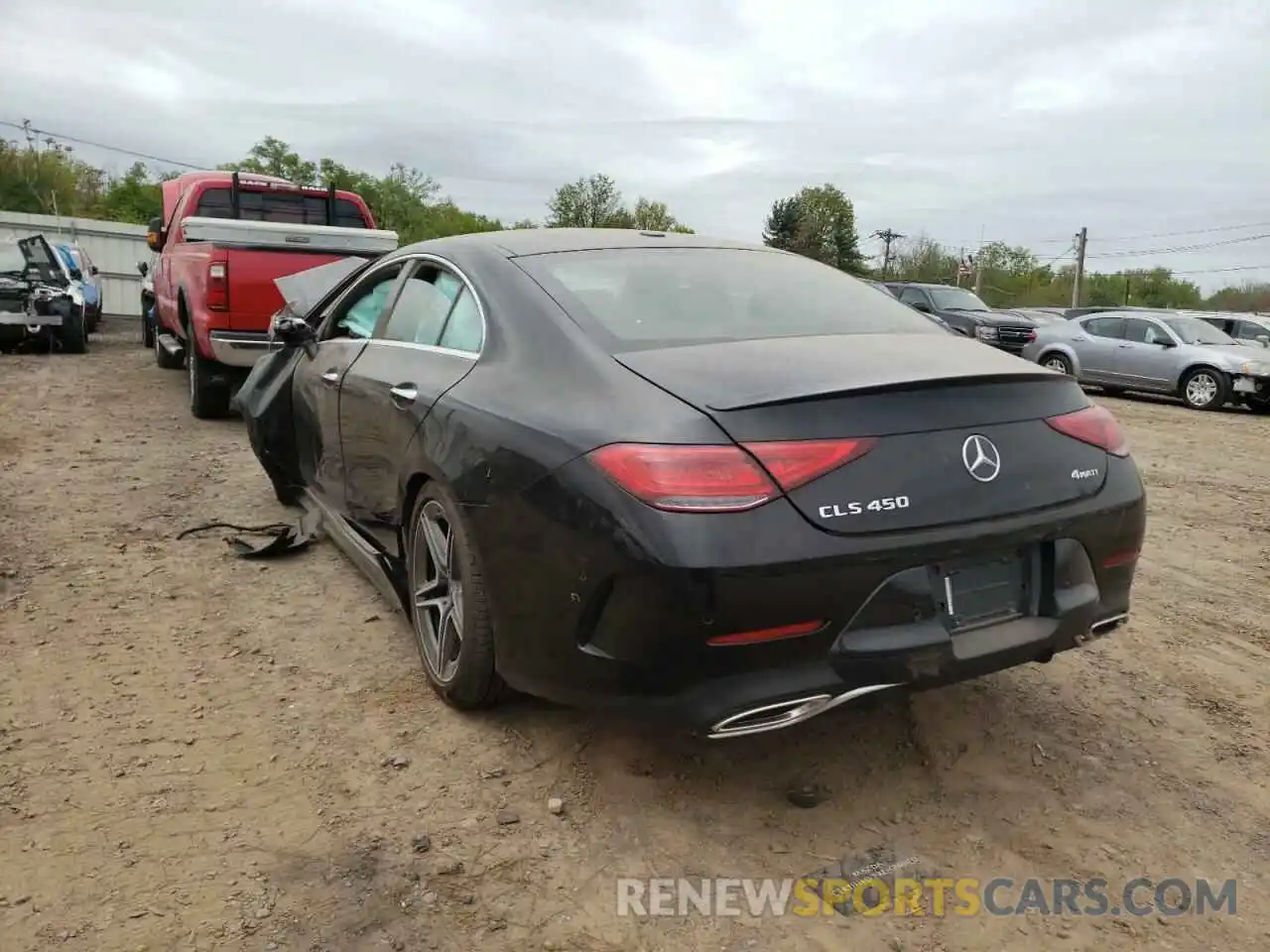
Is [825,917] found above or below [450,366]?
below

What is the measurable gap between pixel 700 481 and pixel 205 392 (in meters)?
7.06

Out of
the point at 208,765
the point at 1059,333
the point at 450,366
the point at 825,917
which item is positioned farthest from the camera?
the point at 1059,333

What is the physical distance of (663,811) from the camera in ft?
8.77

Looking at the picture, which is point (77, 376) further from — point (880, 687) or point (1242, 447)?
point (1242, 447)

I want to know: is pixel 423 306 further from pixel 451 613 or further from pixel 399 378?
pixel 451 613

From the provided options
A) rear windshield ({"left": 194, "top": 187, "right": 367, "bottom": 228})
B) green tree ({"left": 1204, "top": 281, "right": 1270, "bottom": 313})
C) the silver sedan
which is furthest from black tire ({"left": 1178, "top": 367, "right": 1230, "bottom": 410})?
green tree ({"left": 1204, "top": 281, "right": 1270, "bottom": 313})

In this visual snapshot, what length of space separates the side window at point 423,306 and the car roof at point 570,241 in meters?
0.13

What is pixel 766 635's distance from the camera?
226cm

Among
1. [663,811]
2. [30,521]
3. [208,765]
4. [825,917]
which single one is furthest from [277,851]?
[30,521]

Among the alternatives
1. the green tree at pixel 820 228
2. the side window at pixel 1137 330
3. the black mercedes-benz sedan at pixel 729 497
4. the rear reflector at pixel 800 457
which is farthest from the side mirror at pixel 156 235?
the green tree at pixel 820 228

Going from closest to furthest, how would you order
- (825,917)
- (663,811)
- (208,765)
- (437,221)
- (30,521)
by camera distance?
(825,917), (663,811), (208,765), (30,521), (437,221)

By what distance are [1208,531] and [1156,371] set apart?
10.4m

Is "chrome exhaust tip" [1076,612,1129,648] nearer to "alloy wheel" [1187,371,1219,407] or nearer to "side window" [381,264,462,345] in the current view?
"side window" [381,264,462,345]

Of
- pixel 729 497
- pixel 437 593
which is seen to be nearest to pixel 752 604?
pixel 729 497
